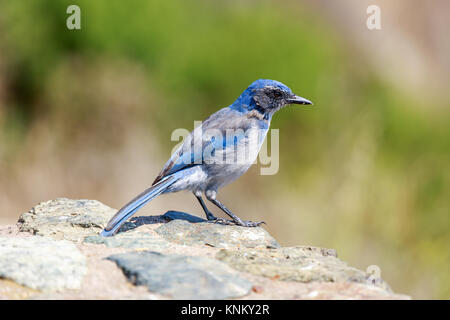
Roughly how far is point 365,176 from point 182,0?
417 cm

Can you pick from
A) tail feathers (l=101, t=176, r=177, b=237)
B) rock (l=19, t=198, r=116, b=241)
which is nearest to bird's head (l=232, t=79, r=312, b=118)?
tail feathers (l=101, t=176, r=177, b=237)

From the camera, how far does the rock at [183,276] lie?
3.82 meters

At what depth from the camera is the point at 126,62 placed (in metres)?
9.02

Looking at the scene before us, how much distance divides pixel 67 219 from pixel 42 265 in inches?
54.2

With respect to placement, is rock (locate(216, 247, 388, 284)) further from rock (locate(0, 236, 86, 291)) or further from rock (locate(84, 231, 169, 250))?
rock (locate(0, 236, 86, 291))

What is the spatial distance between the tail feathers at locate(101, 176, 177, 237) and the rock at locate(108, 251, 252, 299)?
777 millimetres

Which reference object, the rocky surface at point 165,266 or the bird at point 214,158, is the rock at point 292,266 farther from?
the bird at point 214,158

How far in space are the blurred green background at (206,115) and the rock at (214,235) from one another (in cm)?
261

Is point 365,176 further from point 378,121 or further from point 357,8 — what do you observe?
point 357,8

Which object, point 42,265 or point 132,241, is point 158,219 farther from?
point 42,265

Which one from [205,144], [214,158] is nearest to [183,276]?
[214,158]

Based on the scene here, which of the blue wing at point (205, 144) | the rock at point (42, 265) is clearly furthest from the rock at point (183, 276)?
the blue wing at point (205, 144)

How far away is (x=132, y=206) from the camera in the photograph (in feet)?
17.4
